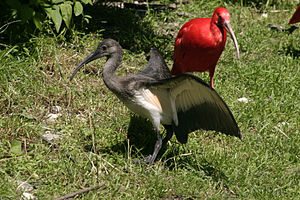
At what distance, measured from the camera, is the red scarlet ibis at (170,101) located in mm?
3646

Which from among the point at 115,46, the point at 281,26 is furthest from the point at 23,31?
the point at 281,26

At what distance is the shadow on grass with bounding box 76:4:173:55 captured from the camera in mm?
6036

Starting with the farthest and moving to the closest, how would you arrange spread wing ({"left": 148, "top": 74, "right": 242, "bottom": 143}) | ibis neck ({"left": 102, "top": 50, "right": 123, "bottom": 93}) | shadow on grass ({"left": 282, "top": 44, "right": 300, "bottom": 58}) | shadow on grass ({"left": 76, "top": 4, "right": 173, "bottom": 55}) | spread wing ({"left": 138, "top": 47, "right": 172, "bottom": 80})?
shadow on grass ({"left": 282, "top": 44, "right": 300, "bottom": 58}) → shadow on grass ({"left": 76, "top": 4, "right": 173, "bottom": 55}) → spread wing ({"left": 138, "top": 47, "right": 172, "bottom": 80}) → ibis neck ({"left": 102, "top": 50, "right": 123, "bottom": 93}) → spread wing ({"left": 148, "top": 74, "right": 242, "bottom": 143})

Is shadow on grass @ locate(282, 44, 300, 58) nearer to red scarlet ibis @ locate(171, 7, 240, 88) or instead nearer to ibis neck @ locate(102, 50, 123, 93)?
red scarlet ibis @ locate(171, 7, 240, 88)

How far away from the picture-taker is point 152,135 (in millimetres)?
4414

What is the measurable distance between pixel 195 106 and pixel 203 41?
1.07 metres

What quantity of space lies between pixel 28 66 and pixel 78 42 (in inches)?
33.6

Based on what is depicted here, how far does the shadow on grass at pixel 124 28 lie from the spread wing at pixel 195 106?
226 centimetres

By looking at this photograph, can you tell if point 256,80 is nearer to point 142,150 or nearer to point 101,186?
point 142,150

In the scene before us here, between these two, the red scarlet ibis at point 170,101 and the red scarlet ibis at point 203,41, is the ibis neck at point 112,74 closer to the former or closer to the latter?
the red scarlet ibis at point 170,101

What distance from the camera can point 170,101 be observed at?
12.7 ft

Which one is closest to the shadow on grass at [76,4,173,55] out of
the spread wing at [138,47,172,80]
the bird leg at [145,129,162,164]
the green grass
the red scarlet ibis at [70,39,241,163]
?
the green grass

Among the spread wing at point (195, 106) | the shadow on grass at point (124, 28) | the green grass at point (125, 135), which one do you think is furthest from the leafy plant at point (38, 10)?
the spread wing at point (195, 106)

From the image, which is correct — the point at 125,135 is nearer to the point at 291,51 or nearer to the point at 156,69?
the point at 156,69
